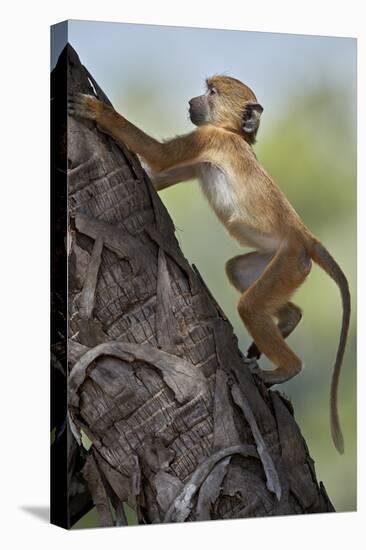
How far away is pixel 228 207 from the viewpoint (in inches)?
368

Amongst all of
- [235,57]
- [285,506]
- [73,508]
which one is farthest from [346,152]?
[73,508]

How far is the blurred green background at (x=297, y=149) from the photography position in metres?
9.10

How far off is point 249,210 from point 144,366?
132 centimetres

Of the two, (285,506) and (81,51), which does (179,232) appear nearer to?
(81,51)

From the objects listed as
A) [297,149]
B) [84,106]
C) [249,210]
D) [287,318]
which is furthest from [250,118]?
[287,318]

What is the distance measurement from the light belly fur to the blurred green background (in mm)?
64

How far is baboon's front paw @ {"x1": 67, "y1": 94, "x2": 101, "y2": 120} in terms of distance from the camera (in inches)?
345

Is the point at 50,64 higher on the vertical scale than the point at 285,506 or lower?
higher

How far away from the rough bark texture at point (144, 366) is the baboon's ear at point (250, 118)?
87 centimetres

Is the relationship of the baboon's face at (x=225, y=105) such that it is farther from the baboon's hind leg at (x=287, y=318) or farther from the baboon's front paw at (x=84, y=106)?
the baboon's hind leg at (x=287, y=318)

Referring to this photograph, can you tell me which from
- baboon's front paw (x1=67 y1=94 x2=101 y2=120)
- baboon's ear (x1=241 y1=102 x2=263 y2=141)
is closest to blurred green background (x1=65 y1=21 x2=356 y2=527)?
baboon's ear (x1=241 y1=102 x2=263 y2=141)

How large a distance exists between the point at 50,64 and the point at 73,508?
2808 millimetres

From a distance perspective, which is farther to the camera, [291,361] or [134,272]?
[291,361]

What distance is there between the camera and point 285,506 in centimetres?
947
